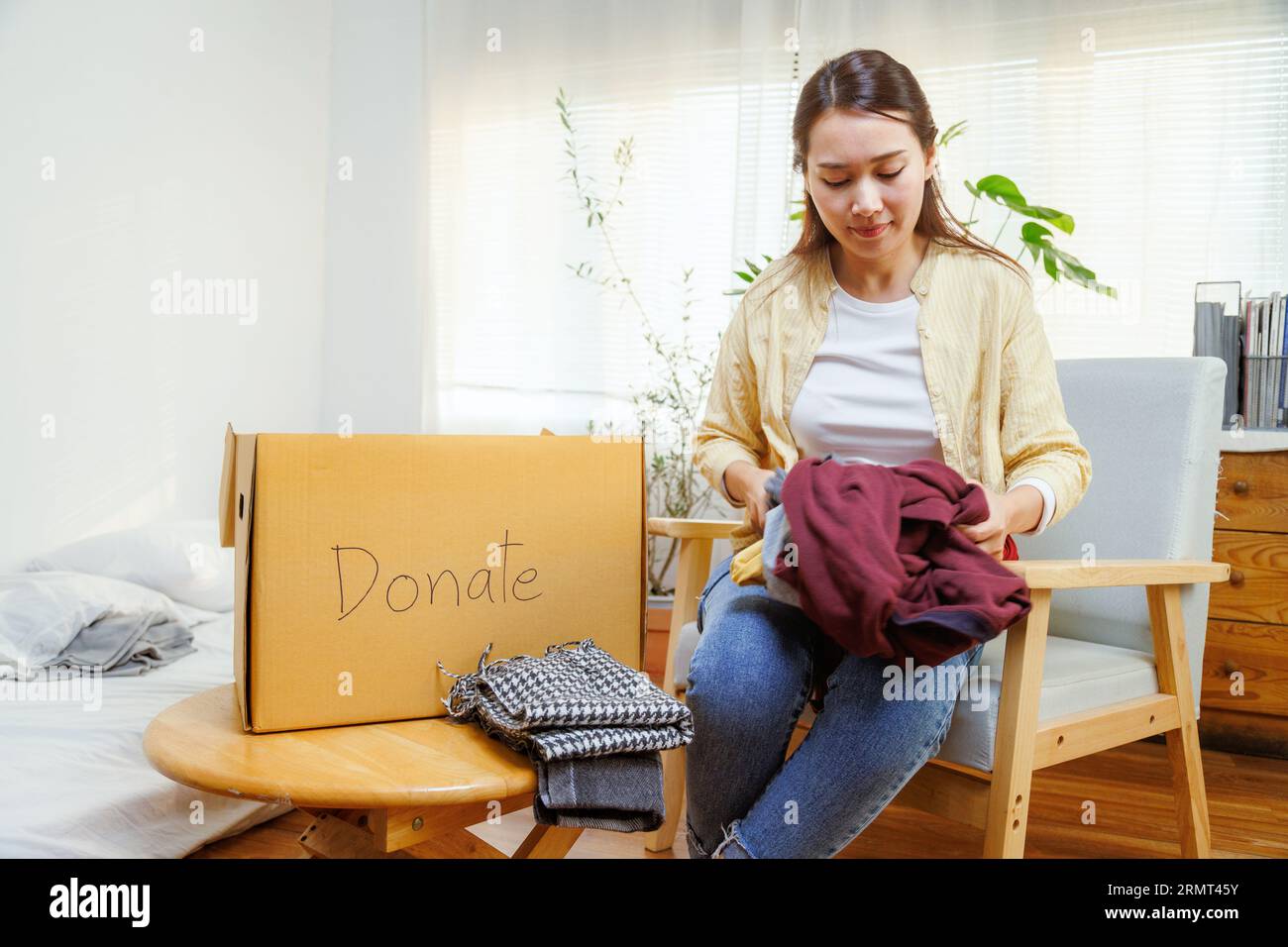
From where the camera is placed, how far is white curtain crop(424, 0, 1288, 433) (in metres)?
2.46

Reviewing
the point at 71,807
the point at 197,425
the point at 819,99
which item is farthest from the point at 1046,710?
the point at 197,425

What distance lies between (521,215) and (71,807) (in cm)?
220

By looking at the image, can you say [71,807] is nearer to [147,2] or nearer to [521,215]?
[147,2]

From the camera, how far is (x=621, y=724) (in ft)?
2.98

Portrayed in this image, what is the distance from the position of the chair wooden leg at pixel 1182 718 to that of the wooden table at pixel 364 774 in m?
0.80

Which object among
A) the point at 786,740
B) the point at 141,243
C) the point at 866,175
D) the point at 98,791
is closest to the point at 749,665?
the point at 786,740

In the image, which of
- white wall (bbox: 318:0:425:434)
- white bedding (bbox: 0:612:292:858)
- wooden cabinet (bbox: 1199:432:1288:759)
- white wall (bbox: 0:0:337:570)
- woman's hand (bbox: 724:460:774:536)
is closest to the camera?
woman's hand (bbox: 724:460:774:536)

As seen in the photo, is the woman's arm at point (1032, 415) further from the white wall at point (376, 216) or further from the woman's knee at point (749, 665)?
the white wall at point (376, 216)

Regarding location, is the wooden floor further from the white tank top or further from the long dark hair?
the long dark hair

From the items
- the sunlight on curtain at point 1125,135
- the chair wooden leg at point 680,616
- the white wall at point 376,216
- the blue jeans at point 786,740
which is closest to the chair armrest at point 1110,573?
the blue jeans at point 786,740

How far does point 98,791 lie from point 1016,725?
1136 mm

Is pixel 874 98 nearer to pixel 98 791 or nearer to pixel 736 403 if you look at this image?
pixel 736 403

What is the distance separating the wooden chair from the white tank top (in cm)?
20

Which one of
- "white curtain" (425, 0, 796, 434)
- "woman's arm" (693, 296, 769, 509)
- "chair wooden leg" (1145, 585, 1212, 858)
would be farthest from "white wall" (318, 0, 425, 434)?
"chair wooden leg" (1145, 585, 1212, 858)
